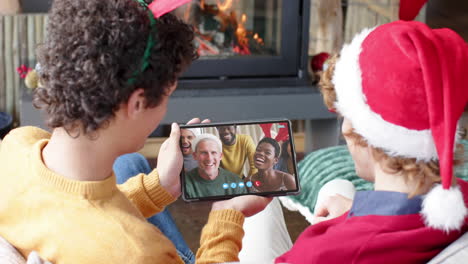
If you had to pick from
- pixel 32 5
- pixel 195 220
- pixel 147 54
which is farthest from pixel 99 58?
pixel 32 5

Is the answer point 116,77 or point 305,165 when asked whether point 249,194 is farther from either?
point 305,165

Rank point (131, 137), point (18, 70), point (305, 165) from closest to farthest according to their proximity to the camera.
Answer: point (131, 137) → point (305, 165) → point (18, 70)

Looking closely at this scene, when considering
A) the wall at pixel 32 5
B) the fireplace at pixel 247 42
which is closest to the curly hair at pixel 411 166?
the fireplace at pixel 247 42

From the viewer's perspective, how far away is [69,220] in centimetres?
110

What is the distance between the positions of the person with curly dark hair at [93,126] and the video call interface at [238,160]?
246 millimetres

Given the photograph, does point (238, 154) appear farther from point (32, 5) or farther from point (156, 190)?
point (32, 5)

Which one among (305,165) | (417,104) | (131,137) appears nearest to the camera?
(417,104)

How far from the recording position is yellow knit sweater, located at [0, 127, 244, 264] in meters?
1.09

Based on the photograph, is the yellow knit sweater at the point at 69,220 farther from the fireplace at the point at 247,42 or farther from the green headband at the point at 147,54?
the fireplace at the point at 247,42

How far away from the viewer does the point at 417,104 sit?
1.04 metres

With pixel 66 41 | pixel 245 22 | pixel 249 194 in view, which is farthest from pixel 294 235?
pixel 66 41

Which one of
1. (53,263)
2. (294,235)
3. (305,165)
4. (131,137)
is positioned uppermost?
(131,137)

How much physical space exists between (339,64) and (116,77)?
373mm

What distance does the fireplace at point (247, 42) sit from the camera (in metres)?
2.91
